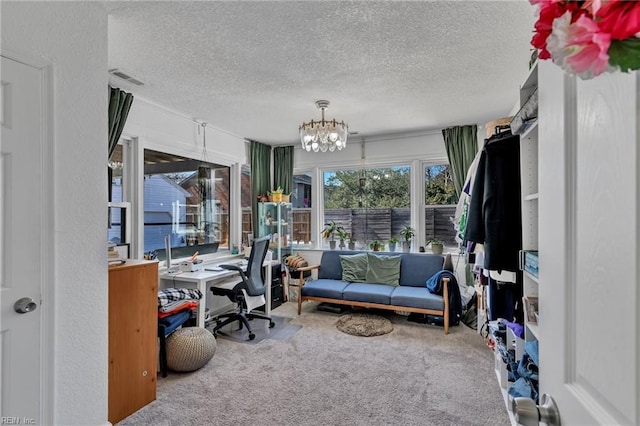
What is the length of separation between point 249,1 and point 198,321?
279 cm

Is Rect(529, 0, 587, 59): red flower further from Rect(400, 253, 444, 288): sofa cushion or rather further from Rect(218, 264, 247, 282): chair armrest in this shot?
Rect(400, 253, 444, 288): sofa cushion

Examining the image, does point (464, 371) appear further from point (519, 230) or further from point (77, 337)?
point (77, 337)

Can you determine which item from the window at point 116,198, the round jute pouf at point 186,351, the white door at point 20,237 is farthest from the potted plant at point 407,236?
the white door at point 20,237

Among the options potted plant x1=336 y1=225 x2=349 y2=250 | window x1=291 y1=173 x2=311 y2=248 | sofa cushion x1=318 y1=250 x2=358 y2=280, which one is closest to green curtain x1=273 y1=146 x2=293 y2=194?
window x1=291 y1=173 x2=311 y2=248

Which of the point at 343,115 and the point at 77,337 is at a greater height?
the point at 343,115

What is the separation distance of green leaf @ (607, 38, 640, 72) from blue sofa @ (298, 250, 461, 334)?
3.45 metres

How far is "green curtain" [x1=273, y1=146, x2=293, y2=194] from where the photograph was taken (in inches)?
206

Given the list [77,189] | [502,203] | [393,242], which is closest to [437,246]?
[393,242]

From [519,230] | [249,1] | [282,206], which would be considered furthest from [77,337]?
[282,206]

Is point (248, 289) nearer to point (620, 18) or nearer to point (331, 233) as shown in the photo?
point (331, 233)

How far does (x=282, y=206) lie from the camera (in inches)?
198

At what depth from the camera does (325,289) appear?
162 inches

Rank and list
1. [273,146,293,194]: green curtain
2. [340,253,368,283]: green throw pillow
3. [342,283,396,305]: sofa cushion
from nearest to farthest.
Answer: [342,283,396,305]: sofa cushion
[340,253,368,283]: green throw pillow
[273,146,293,194]: green curtain

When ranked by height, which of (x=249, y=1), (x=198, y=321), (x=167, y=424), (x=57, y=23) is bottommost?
(x=167, y=424)
